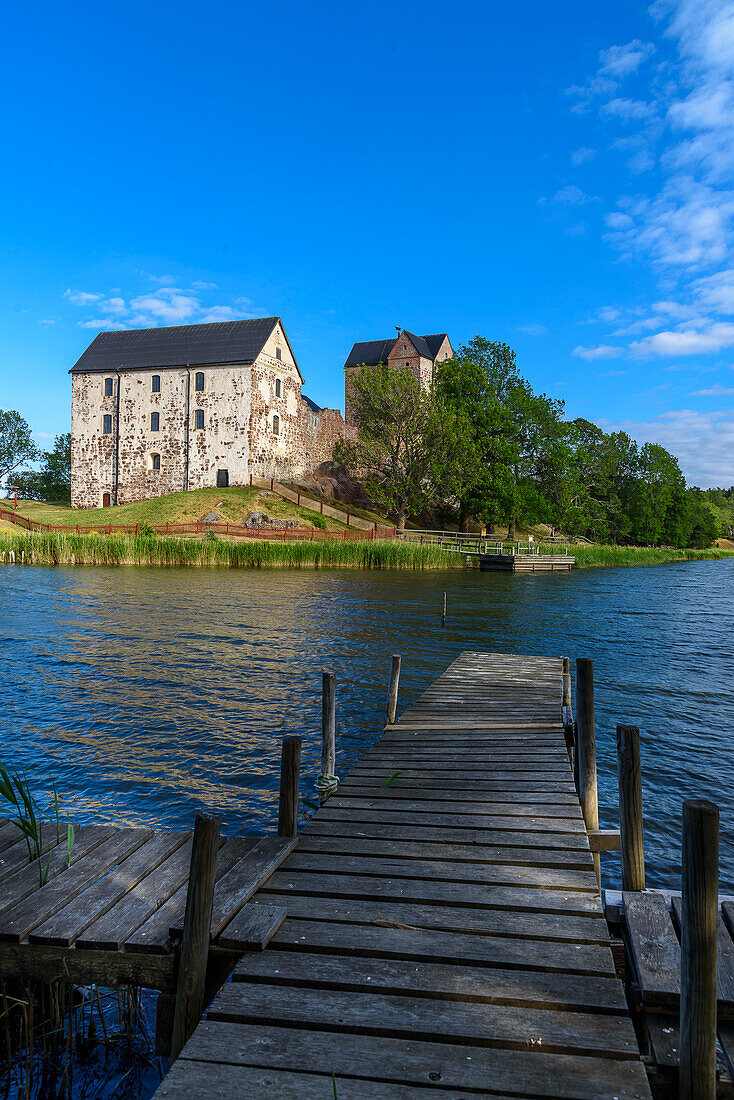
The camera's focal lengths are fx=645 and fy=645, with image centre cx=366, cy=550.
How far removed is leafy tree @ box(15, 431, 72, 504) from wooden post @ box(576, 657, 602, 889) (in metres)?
71.9

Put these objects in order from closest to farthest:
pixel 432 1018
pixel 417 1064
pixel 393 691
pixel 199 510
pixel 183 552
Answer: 1. pixel 417 1064
2. pixel 432 1018
3. pixel 393 691
4. pixel 183 552
5. pixel 199 510

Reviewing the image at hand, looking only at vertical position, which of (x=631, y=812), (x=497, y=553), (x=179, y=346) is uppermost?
(x=179, y=346)

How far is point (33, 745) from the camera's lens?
925cm

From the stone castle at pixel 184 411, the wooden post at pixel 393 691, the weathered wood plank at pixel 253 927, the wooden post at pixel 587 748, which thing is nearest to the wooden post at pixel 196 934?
the weathered wood plank at pixel 253 927

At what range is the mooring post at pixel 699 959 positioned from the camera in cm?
261

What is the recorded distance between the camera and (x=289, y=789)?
16.0 ft

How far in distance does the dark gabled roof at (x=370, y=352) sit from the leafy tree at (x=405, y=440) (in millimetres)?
14499

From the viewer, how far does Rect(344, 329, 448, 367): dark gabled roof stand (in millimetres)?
63219

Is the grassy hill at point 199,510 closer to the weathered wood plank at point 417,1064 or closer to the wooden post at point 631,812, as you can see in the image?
the wooden post at point 631,812

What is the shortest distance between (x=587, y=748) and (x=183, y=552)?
28.9m

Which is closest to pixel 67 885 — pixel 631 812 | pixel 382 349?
pixel 631 812

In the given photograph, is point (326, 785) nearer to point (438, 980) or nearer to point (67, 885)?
point (67, 885)

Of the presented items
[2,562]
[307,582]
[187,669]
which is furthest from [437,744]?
[2,562]

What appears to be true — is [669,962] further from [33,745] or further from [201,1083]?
[33,745]
